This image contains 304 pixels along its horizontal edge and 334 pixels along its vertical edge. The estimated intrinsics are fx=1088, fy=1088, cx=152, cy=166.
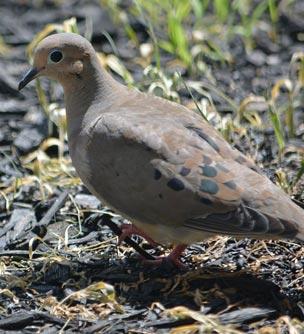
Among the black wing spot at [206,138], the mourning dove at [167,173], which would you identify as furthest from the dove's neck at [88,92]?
the black wing spot at [206,138]

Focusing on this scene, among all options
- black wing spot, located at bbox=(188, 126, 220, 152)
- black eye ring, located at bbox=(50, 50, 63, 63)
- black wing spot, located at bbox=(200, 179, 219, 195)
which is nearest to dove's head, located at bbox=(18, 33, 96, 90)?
black eye ring, located at bbox=(50, 50, 63, 63)

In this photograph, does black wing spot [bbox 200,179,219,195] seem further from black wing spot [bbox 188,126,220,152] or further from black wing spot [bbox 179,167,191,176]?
black wing spot [bbox 188,126,220,152]

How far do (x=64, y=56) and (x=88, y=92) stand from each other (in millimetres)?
209

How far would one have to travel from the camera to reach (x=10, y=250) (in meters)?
5.41

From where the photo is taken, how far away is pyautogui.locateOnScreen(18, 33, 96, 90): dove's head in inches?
207

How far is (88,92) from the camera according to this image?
5289mm

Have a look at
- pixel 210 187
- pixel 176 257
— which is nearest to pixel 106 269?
pixel 176 257

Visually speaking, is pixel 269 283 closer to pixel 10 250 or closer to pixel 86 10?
pixel 10 250

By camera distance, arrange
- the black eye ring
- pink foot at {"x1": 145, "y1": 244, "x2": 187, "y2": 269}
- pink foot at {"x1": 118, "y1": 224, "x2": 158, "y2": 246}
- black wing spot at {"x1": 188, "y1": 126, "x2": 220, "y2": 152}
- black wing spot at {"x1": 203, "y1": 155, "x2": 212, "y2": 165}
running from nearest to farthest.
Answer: black wing spot at {"x1": 203, "y1": 155, "x2": 212, "y2": 165} → black wing spot at {"x1": 188, "y1": 126, "x2": 220, "y2": 152} → pink foot at {"x1": 145, "y1": 244, "x2": 187, "y2": 269} → pink foot at {"x1": 118, "y1": 224, "x2": 158, "y2": 246} → the black eye ring

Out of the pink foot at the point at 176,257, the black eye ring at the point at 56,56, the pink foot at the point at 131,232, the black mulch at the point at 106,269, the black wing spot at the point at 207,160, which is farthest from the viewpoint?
the black eye ring at the point at 56,56

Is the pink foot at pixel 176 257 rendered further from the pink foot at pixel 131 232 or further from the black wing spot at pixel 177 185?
the black wing spot at pixel 177 185

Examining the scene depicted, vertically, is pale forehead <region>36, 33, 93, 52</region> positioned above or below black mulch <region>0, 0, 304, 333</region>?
above

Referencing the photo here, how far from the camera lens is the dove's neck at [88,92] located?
5.23 metres

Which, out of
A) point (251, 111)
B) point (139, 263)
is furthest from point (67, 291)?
point (251, 111)
